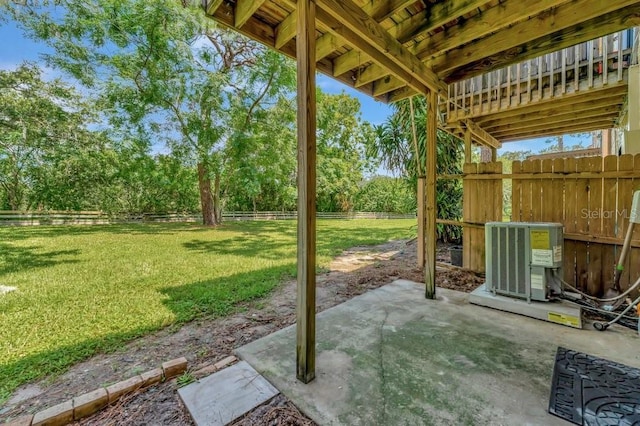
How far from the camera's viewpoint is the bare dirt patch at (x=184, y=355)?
141cm

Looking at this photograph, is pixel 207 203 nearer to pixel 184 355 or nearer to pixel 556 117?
pixel 184 355

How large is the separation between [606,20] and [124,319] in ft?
16.4

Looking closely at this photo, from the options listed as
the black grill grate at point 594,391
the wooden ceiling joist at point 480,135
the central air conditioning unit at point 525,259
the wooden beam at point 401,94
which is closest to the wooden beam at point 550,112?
the wooden ceiling joist at point 480,135

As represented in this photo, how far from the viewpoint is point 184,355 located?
2.02 metres

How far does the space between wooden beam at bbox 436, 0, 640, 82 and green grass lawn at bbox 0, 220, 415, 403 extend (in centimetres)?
351

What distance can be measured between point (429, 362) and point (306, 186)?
4.62ft

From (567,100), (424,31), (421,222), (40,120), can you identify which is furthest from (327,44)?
(40,120)

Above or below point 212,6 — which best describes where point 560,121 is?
above

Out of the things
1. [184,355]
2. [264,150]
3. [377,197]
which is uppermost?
[264,150]

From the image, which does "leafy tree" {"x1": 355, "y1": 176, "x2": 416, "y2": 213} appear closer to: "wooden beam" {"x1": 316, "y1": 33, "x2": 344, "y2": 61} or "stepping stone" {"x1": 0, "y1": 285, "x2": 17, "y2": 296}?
"wooden beam" {"x1": 316, "y1": 33, "x2": 344, "y2": 61}

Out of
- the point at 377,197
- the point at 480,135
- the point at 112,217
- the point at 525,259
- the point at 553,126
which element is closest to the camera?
the point at 525,259

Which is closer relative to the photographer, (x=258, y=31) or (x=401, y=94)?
(x=258, y=31)

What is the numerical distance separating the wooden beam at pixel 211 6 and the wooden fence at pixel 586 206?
3672 mm

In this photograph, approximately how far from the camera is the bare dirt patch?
141 centimetres
